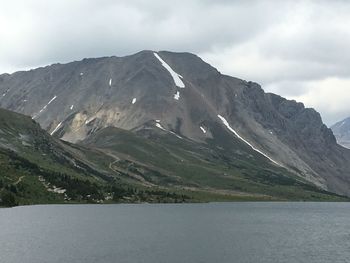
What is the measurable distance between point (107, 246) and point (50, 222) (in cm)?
5724

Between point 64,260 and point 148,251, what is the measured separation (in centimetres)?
2109

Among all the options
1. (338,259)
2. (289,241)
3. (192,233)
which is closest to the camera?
(338,259)

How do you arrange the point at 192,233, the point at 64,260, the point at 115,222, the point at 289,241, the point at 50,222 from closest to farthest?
1. the point at 64,260
2. the point at 289,241
3. the point at 192,233
4. the point at 50,222
5. the point at 115,222

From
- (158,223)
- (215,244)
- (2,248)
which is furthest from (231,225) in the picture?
(2,248)

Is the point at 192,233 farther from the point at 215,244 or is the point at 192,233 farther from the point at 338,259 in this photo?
the point at 338,259

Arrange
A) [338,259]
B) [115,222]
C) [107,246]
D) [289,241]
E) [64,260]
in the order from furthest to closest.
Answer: [115,222] → [289,241] → [107,246] → [338,259] → [64,260]

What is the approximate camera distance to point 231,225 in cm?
19150

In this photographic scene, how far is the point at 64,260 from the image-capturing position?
102750mm

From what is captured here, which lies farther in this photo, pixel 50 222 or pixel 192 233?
pixel 50 222

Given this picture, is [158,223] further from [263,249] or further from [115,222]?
[263,249]

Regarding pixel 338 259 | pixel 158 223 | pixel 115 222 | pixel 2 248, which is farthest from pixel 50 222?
pixel 338 259

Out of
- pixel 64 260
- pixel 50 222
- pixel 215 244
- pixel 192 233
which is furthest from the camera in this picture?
pixel 50 222

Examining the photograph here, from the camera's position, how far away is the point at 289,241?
144 m

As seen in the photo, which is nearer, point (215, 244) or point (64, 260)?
point (64, 260)
